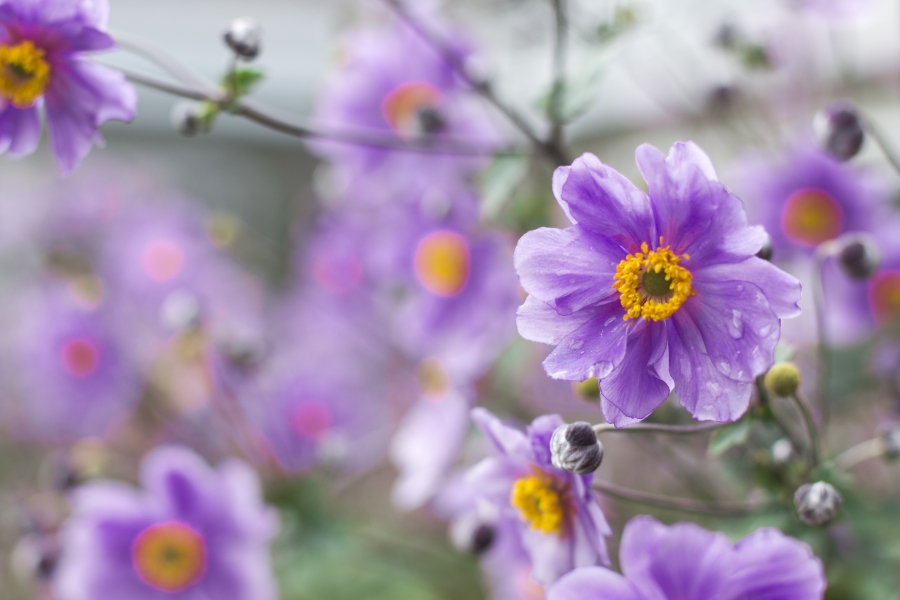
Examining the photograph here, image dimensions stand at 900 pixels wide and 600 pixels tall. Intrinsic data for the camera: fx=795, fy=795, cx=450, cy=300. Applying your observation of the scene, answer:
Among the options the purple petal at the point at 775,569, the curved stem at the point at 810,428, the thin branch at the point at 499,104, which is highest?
the thin branch at the point at 499,104

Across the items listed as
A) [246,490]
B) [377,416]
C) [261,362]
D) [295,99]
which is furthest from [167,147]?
[246,490]

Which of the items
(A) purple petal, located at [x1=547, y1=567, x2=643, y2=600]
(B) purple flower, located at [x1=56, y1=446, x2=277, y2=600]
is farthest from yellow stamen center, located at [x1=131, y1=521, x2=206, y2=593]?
(A) purple petal, located at [x1=547, y1=567, x2=643, y2=600]

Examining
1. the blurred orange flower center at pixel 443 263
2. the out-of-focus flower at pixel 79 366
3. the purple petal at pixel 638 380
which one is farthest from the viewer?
the out-of-focus flower at pixel 79 366

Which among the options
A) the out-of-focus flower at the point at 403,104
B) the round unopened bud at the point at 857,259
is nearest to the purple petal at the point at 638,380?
the round unopened bud at the point at 857,259

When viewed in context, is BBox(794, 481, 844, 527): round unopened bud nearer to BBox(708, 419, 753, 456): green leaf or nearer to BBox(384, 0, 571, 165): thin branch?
BBox(708, 419, 753, 456): green leaf

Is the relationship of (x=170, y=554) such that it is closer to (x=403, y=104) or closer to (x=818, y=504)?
(x=403, y=104)

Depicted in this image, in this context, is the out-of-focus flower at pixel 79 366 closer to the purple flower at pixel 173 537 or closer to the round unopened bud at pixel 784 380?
the purple flower at pixel 173 537
